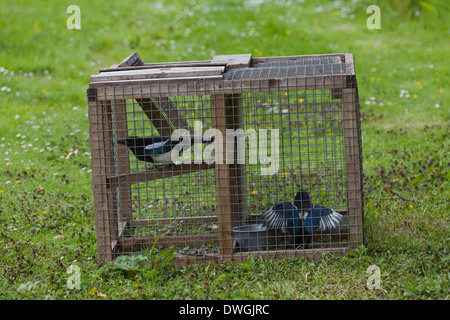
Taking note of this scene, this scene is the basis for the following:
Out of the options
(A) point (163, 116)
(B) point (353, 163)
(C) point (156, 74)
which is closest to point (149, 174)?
(A) point (163, 116)

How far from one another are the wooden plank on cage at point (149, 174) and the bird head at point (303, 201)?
68cm

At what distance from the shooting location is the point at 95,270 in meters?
4.03

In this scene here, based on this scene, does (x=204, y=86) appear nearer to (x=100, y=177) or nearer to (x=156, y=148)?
(x=156, y=148)

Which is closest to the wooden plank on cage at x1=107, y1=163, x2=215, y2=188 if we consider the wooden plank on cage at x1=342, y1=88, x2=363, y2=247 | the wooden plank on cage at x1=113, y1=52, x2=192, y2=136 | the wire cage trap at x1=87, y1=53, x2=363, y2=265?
the wire cage trap at x1=87, y1=53, x2=363, y2=265

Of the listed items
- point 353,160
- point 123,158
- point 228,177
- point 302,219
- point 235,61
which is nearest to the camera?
point 353,160

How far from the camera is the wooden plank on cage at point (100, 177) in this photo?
399cm

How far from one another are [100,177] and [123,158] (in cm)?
73

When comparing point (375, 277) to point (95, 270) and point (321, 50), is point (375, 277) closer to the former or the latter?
point (95, 270)

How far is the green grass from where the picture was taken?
12.6ft

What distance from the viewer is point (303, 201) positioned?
439cm

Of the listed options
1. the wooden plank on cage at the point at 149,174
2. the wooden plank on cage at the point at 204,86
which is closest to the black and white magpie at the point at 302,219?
the wooden plank on cage at the point at 149,174

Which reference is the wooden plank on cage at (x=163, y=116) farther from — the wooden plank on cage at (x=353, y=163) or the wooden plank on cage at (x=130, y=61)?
the wooden plank on cage at (x=353, y=163)

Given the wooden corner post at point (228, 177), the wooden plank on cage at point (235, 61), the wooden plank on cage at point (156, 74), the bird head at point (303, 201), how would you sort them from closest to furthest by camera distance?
the wooden corner post at point (228, 177) < the wooden plank on cage at point (156, 74) < the bird head at point (303, 201) < the wooden plank on cage at point (235, 61)
